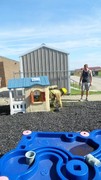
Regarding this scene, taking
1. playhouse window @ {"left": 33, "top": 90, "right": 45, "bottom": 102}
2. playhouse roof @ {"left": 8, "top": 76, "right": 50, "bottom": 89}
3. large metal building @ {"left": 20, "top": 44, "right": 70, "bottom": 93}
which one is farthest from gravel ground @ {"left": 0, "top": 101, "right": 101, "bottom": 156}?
large metal building @ {"left": 20, "top": 44, "right": 70, "bottom": 93}

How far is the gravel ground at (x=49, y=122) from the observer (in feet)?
18.2

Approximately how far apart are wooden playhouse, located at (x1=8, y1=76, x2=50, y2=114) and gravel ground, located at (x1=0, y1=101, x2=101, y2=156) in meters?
0.36

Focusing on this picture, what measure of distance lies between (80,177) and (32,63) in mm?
11157

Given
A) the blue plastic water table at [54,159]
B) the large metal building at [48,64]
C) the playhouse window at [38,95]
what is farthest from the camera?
the large metal building at [48,64]

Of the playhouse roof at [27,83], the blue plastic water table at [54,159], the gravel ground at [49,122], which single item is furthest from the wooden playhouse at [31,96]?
the blue plastic water table at [54,159]

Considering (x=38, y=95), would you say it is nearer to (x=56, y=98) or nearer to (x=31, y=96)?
(x=31, y=96)

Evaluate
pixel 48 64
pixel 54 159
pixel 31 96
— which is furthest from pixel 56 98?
pixel 54 159

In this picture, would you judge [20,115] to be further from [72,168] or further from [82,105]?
[72,168]

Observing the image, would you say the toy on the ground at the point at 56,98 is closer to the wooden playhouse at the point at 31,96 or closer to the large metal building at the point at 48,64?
the wooden playhouse at the point at 31,96

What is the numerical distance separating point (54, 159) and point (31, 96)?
5.33m

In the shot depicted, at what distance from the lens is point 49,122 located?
22.0 ft

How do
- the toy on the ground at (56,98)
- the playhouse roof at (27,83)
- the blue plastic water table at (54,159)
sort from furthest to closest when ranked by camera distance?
the toy on the ground at (56,98) → the playhouse roof at (27,83) → the blue plastic water table at (54,159)

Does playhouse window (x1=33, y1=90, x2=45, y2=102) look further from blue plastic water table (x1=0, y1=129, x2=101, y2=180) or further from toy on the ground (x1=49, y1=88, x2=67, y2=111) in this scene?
blue plastic water table (x1=0, y1=129, x2=101, y2=180)

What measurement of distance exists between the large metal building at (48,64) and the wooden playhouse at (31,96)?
181 inches
